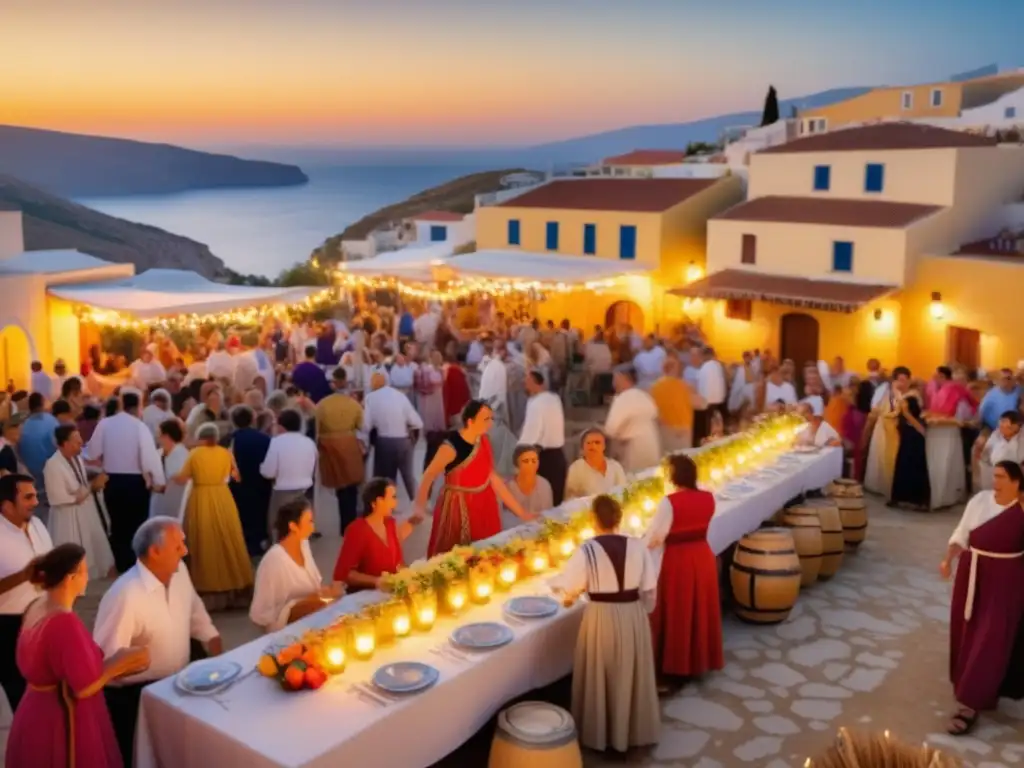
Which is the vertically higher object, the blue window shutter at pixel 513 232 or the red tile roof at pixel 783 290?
the blue window shutter at pixel 513 232

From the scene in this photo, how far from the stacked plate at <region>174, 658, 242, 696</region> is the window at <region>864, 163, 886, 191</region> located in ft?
56.8

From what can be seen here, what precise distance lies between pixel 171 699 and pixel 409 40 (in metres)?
36.4

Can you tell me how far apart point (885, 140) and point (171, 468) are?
16362 mm

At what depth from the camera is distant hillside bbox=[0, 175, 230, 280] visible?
5162 centimetres

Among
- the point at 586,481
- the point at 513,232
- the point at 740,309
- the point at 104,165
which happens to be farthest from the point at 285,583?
the point at 104,165

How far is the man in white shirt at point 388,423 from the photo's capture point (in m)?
9.20

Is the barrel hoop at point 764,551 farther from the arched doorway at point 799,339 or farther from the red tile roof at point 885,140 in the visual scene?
the red tile roof at point 885,140

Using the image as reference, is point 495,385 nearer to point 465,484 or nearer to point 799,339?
point 465,484

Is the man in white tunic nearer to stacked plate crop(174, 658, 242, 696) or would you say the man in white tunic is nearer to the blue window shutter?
stacked plate crop(174, 658, 242, 696)

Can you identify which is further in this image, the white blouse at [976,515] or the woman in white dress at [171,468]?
the woman in white dress at [171,468]

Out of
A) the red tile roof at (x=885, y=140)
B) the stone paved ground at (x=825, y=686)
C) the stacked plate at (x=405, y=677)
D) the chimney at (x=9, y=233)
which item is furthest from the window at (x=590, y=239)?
the stacked plate at (x=405, y=677)

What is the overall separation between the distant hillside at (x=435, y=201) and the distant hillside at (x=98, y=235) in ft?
32.8

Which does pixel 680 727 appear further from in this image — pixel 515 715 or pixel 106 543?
pixel 106 543

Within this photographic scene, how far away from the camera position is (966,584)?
18.9 ft
